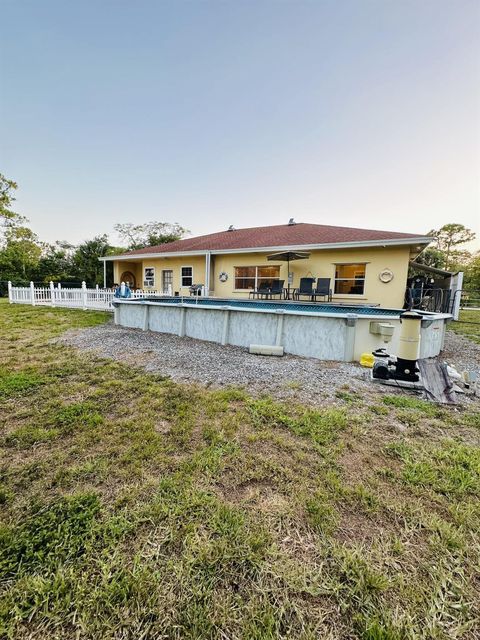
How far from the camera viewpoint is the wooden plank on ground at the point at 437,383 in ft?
11.6

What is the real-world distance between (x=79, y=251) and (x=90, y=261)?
189 cm

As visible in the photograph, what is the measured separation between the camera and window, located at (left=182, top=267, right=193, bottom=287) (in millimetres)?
14755

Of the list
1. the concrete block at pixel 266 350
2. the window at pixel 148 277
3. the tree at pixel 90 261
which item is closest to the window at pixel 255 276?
the window at pixel 148 277

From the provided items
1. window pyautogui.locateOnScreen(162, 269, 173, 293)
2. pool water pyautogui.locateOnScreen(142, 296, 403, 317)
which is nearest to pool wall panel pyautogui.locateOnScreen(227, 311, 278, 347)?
pool water pyautogui.locateOnScreen(142, 296, 403, 317)

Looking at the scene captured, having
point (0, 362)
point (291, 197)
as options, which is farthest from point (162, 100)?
point (0, 362)

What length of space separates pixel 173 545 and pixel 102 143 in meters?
19.2

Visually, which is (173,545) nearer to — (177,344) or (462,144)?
(177,344)

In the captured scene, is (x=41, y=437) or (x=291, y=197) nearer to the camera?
(x=41, y=437)

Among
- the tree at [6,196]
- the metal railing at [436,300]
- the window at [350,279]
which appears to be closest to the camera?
the window at [350,279]

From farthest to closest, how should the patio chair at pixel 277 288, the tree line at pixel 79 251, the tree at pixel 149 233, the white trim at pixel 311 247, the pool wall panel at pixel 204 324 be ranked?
the tree at pixel 149 233
the tree line at pixel 79 251
the patio chair at pixel 277 288
the white trim at pixel 311 247
the pool wall panel at pixel 204 324

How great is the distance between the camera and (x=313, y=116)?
12.6m

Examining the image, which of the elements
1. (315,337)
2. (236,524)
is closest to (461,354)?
(315,337)

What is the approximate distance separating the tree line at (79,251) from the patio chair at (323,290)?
20.8 metres

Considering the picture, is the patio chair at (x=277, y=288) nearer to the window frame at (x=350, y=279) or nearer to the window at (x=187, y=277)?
the window frame at (x=350, y=279)
